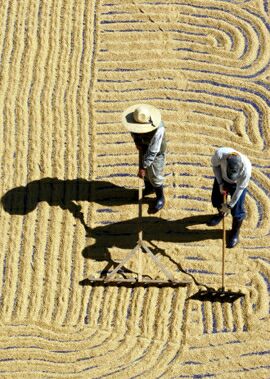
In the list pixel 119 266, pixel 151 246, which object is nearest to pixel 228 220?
pixel 151 246

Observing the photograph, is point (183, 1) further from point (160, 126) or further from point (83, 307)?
point (83, 307)

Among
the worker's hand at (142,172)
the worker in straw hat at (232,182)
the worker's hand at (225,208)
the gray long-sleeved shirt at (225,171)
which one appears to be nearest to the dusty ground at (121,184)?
the worker in straw hat at (232,182)

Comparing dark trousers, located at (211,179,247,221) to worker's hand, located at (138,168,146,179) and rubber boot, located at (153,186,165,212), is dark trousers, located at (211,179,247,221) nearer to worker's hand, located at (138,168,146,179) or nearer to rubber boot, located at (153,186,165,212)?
rubber boot, located at (153,186,165,212)

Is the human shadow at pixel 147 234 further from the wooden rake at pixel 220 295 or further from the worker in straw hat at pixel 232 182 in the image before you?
the wooden rake at pixel 220 295

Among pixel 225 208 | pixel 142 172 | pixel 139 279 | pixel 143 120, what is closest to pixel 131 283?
pixel 139 279

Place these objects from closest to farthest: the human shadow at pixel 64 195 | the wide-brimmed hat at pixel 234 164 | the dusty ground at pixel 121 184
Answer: the wide-brimmed hat at pixel 234 164
the dusty ground at pixel 121 184
the human shadow at pixel 64 195

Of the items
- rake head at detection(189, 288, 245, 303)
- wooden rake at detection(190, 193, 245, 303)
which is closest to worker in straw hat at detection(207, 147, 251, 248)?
wooden rake at detection(190, 193, 245, 303)
